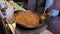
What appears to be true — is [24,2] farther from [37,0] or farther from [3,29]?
[3,29]

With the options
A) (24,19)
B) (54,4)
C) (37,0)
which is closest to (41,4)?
(37,0)

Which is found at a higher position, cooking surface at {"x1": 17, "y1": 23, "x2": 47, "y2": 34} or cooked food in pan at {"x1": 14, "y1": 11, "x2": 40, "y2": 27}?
cooked food in pan at {"x1": 14, "y1": 11, "x2": 40, "y2": 27}

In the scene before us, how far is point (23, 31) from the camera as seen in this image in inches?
36.4

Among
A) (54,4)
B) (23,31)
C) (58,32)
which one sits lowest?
(58,32)

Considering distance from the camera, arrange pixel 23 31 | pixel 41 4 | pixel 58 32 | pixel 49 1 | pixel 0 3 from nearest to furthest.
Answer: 1. pixel 23 31
2. pixel 0 3
3. pixel 58 32
4. pixel 49 1
5. pixel 41 4

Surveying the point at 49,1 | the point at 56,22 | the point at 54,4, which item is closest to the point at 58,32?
the point at 56,22

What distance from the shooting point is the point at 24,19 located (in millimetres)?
1032

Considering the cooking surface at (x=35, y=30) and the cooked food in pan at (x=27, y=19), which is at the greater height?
the cooked food in pan at (x=27, y=19)

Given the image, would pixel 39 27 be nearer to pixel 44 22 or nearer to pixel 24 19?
pixel 44 22

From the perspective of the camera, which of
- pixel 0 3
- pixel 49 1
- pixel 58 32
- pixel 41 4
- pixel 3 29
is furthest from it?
pixel 41 4

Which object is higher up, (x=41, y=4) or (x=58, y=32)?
(x=41, y=4)

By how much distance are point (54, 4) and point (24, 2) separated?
1.13 meters

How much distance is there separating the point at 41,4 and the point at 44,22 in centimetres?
300

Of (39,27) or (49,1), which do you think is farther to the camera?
(49,1)
